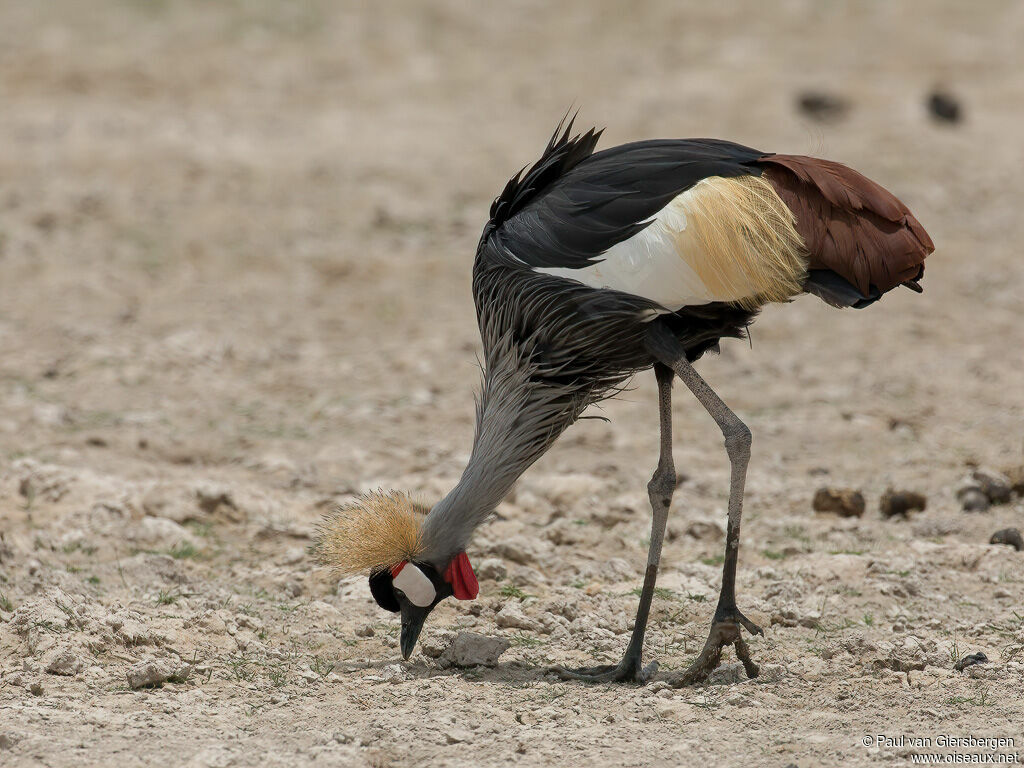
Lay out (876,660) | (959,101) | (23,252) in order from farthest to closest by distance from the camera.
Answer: (959,101) → (23,252) → (876,660)

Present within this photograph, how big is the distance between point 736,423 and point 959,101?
1034 cm

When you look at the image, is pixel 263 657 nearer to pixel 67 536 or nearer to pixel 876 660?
pixel 67 536

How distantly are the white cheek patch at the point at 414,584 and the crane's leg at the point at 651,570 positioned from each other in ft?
1.93

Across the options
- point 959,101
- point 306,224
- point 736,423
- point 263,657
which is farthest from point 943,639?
point 959,101

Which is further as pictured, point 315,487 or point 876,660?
point 315,487

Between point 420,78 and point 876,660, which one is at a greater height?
point 420,78

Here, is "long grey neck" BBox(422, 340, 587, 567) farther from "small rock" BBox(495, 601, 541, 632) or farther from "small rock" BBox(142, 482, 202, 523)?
"small rock" BBox(142, 482, 202, 523)

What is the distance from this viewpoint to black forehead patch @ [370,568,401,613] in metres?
5.03

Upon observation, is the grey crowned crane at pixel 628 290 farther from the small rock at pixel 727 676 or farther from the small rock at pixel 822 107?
the small rock at pixel 822 107

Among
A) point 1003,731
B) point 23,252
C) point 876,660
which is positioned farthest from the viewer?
point 23,252

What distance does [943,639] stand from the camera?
16.7ft

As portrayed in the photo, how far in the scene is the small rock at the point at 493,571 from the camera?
5785 millimetres

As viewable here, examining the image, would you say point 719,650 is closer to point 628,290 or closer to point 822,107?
point 628,290

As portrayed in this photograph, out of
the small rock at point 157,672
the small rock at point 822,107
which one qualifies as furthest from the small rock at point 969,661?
the small rock at point 822,107
